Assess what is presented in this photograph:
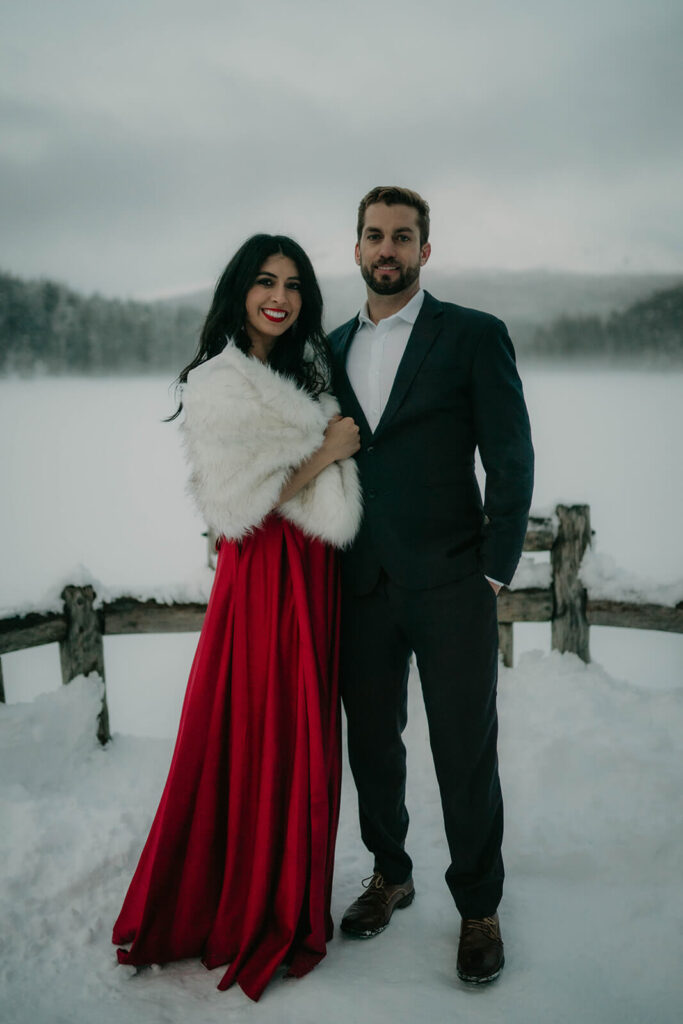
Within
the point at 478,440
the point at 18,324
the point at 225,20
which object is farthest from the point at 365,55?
the point at 478,440

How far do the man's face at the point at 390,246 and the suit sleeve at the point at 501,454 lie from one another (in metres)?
0.31

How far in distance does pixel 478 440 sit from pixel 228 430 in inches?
26.6

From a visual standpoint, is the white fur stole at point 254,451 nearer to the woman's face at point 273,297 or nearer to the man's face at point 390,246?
the woman's face at point 273,297

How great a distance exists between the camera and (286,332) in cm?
218

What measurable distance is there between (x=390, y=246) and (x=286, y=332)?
1.32 feet

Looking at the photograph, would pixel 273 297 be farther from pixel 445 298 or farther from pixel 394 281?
pixel 445 298

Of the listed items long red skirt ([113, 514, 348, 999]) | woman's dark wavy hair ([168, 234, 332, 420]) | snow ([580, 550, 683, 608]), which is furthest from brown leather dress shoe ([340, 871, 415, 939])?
snow ([580, 550, 683, 608])

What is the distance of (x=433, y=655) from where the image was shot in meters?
1.97

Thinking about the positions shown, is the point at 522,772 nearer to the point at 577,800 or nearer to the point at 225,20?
the point at 577,800

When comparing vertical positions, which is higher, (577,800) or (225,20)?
(225,20)

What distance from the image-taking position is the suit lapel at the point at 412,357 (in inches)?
76.4

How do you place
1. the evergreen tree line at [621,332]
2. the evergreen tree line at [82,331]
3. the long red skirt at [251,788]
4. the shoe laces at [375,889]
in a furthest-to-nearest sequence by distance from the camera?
the evergreen tree line at [621,332]
the evergreen tree line at [82,331]
the shoe laces at [375,889]
the long red skirt at [251,788]

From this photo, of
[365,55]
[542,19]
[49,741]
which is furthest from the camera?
[365,55]

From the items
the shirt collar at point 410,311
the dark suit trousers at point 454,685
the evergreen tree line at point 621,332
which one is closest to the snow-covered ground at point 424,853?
the dark suit trousers at point 454,685
